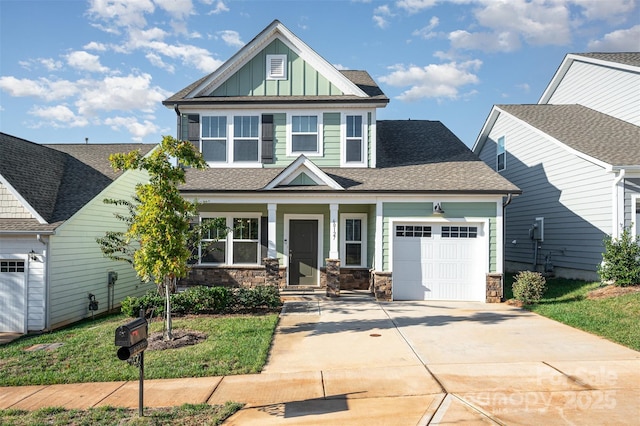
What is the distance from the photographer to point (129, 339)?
470 cm

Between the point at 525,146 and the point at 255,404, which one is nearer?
the point at 255,404

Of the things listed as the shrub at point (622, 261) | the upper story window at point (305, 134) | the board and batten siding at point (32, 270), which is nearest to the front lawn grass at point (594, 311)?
the shrub at point (622, 261)

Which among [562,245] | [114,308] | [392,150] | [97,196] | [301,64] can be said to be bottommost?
[114,308]

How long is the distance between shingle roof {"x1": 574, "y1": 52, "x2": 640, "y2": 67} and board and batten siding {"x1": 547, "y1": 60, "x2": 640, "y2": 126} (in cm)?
29

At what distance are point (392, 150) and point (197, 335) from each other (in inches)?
371

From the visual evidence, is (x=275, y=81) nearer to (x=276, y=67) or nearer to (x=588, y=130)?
(x=276, y=67)

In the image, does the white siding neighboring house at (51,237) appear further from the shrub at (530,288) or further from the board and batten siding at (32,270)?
the shrub at (530,288)

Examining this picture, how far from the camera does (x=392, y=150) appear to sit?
593 inches

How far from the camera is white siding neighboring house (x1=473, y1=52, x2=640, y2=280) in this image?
1256 centimetres

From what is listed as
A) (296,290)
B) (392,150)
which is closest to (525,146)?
(392,150)

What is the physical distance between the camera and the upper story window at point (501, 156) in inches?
720

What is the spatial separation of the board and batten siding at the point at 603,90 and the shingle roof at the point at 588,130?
0.29 meters

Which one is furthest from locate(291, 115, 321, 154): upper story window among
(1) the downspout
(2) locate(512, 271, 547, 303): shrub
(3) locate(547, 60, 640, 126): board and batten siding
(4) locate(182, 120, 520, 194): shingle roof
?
(3) locate(547, 60, 640, 126): board and batten siding

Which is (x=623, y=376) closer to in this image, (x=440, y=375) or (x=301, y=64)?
(x=440, y=375)
